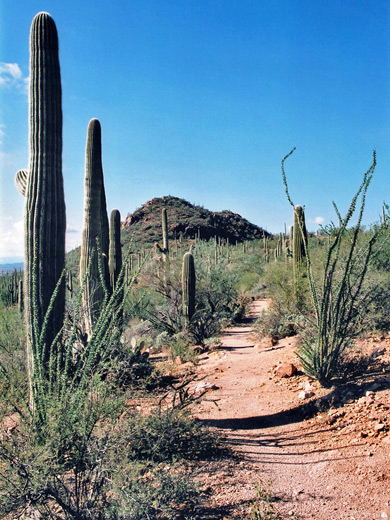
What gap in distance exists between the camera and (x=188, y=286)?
13.3 m

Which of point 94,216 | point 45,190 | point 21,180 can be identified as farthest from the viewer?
point 94,216

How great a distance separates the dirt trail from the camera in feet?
12.8

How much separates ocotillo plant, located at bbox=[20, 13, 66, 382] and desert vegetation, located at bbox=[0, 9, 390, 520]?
0.06 feet

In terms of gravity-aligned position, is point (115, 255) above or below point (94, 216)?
below

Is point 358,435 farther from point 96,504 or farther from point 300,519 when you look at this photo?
point 96,504

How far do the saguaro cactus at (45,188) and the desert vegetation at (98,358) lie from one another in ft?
0.06

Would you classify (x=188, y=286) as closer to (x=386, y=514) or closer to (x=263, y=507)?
(x=263, y=507)

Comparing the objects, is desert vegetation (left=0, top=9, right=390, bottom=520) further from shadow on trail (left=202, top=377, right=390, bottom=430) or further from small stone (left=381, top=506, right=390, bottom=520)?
small stone (left=381, top=506, right=390, bottom=520)

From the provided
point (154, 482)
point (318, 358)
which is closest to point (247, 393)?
point (318, 358)

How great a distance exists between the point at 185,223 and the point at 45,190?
5012 cm

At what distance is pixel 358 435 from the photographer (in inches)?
198

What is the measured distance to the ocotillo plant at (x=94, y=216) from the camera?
8.52 meters

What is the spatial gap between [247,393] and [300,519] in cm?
357

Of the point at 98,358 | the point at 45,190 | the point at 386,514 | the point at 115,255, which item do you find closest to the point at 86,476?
the point at 386,514
